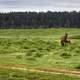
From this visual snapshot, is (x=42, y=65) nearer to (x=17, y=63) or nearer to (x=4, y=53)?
(x=17, y=63)

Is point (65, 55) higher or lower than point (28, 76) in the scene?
higher

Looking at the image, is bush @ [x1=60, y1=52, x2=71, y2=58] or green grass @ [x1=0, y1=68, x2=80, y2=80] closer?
green grass @ [x1=0, y1=68, x2=80, y2=80]

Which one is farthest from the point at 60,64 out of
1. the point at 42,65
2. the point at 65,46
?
the point at 65,46

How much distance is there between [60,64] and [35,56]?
5.84m

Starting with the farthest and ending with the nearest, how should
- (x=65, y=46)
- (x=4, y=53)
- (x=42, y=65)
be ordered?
1. (x=65, y=46)
2. (x=4, y=53)
3. (x=42, y=65)

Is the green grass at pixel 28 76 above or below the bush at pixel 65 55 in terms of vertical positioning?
below

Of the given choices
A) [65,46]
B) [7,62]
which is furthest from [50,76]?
[65,46]

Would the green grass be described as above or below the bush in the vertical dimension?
below

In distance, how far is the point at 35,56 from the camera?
37.6m

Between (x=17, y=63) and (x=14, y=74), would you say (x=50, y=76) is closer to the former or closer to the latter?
(x=14, y=74)

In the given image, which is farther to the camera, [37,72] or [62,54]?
[62,54]

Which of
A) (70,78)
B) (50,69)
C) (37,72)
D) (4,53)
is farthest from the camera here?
(4,53)

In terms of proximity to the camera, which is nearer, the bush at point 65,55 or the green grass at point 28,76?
the green grass at point 28,76

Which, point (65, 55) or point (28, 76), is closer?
point (28, 76)
